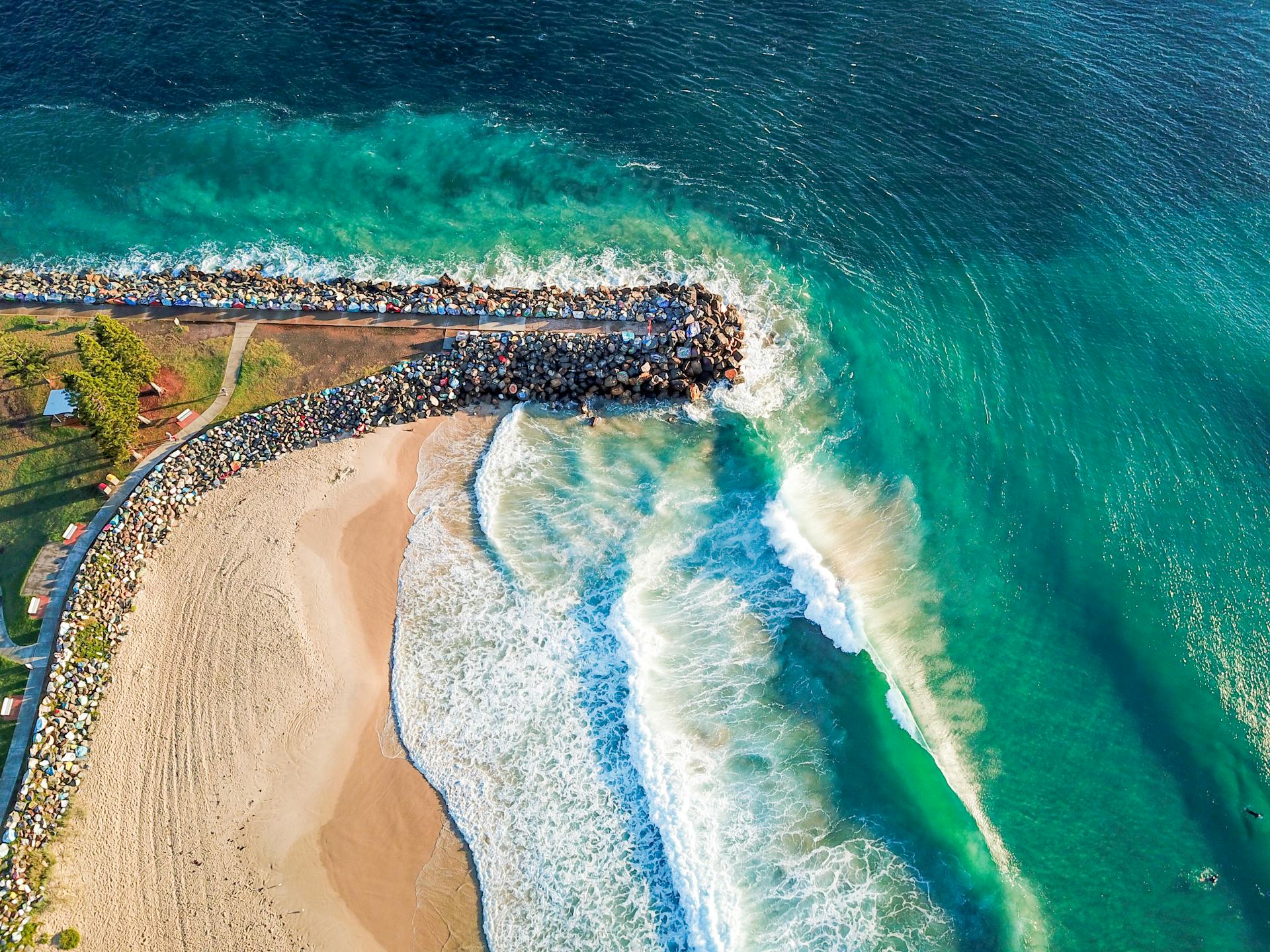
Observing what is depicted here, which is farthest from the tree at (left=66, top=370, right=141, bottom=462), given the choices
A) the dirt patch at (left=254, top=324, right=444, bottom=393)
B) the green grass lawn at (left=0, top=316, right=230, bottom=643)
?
the dirt patch at (left=254, top=324, right=444, bottom=393)

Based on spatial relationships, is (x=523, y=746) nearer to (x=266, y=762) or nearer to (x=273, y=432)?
(x=266, y=762)

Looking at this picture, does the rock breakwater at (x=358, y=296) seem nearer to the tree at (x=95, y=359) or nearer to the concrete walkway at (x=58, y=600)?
the concrete walkway at (x=58, y=600)

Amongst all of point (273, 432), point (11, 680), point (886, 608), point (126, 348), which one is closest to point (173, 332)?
point (126, 348)

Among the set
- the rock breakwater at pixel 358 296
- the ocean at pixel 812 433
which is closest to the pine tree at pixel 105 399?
the rock breakwater at pixel 358 296

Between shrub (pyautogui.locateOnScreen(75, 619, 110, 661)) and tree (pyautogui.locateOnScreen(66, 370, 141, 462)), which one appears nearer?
shrub (pyautogui.locateOnScreen(75, 619, 110, 661))

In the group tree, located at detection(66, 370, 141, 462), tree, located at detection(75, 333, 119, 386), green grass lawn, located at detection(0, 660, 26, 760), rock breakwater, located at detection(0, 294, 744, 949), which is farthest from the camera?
tree, located at detection(75, 333, 119, 386)

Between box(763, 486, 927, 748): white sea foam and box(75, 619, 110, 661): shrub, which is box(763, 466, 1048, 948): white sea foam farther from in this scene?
box(75, 619, 110, 661): shrub
